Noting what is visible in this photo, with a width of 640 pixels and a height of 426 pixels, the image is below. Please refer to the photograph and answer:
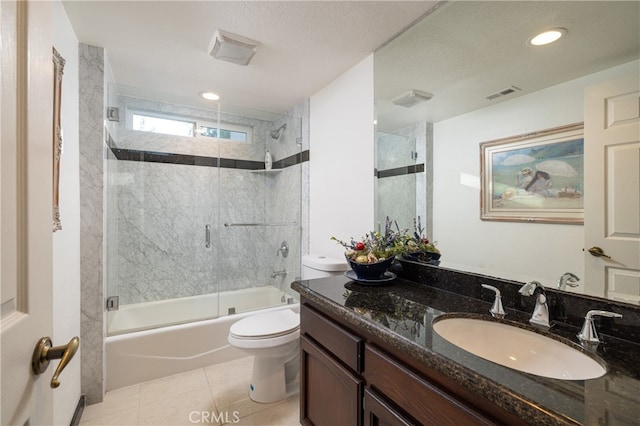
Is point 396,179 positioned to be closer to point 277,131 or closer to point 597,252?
point 597,252

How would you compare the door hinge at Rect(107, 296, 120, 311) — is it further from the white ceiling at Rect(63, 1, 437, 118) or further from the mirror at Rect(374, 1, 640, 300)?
the mirror at Rect(374, 1, 640, 300)

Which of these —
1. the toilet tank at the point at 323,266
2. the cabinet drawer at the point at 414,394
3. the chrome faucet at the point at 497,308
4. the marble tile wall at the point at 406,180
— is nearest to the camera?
the cabinet drawer at the point at 414,394

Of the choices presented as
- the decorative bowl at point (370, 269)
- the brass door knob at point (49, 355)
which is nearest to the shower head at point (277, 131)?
the decorative bowl at point (370, 269)

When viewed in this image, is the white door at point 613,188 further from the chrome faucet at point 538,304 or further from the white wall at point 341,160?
the white wall at point 341,160

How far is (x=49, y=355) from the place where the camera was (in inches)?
22.5

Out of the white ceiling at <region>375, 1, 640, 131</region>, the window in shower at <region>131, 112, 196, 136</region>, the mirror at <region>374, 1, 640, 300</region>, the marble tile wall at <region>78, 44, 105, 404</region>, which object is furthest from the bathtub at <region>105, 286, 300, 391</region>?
the white ceiling at <region>375, 1, 640, 131</region>

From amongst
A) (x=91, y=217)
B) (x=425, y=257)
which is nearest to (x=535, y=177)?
(x=425, y=257)

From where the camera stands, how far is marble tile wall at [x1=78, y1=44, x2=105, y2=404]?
188 centimetres

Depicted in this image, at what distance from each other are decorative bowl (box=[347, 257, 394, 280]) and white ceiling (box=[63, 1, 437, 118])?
137 cm

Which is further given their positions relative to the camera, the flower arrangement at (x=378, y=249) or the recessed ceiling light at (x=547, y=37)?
the flower arrangement at (x=378, y=249)

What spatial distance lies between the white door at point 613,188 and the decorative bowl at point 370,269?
80 centimetres

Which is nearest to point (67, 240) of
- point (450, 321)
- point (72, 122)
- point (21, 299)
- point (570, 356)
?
point (72, 122)

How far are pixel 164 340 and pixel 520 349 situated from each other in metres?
2.29

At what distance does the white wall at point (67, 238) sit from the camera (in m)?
1.44
